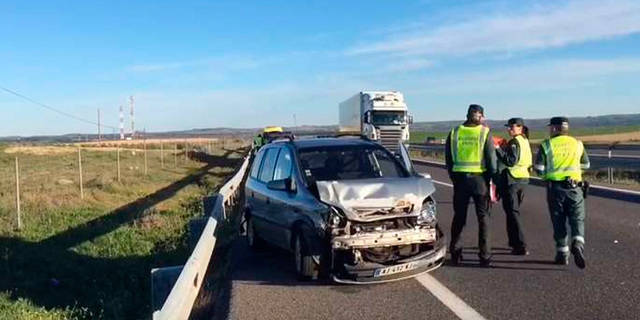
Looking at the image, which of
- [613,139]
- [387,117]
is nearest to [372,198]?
[387,117]

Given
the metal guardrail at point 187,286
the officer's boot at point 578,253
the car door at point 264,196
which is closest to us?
the metal guardrail at point 187,286

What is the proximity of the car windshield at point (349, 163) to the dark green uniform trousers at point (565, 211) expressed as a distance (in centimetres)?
174

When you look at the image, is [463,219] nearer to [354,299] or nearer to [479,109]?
[479,109]

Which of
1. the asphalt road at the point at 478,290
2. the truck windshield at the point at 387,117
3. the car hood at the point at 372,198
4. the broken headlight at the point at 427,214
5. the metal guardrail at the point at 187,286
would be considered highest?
the truck windshield at the point at 387,117

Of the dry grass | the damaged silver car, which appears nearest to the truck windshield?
the dry grass

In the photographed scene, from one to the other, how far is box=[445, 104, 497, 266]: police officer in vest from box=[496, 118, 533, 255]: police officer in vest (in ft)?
2.24

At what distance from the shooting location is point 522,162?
9.75 m

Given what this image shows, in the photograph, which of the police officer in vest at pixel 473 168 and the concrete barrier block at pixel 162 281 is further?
the police officer in vest at pixel 473 168

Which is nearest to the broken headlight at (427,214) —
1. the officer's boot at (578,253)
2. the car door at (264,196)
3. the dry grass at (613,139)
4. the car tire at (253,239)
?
the officer's boot at (578,253)

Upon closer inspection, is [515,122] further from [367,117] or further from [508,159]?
[367,117]

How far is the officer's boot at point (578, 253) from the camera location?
7871 mm

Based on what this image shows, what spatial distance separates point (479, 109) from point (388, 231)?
2037 mm

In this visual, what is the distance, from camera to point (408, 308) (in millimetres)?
6492

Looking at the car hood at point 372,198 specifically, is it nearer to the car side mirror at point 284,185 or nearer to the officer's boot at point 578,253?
the car side mirror at point 284,185
